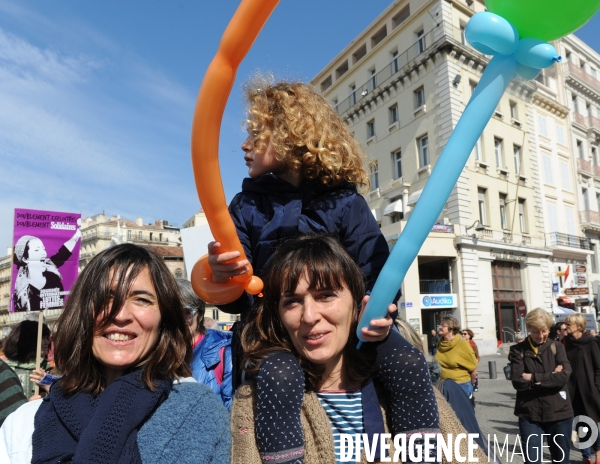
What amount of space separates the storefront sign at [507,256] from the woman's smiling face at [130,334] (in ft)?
76.2

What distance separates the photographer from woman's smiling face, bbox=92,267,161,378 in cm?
161

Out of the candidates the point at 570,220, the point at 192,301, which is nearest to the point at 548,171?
the point at 570,220

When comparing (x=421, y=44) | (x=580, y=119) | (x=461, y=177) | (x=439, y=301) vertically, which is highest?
(x=421, y=44)

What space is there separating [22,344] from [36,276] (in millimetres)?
889

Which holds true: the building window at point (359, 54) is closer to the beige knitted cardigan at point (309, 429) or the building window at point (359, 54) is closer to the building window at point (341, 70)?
the building window at point (341, 70)

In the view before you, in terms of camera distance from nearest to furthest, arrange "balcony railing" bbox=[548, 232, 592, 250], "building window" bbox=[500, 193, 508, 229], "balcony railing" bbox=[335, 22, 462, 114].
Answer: "balcony railing" bbox=[335, 22, 462, 114], "building window" bbox=[500, 193, 508, 229], "balcony railing" bbox=[548, 232, 592, 250]

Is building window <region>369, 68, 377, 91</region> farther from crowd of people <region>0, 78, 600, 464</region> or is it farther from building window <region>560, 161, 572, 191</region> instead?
crowd of people <region>0, 78, 600, 464</region>

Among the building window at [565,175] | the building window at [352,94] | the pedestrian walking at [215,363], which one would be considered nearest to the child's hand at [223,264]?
the pedestrian walking at [215,363]

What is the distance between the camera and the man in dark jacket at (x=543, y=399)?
5.14 metres

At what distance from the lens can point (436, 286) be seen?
72.0 feet

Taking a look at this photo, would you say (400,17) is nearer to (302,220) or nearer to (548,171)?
(548,171)

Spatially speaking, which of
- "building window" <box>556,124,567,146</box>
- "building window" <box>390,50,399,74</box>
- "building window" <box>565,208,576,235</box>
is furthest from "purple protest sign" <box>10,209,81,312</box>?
"building window" <box>556,124,567,146</box>

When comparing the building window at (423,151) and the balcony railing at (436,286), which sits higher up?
the building window at (423,151)

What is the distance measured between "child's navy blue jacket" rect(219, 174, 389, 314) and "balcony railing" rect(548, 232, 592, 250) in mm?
27884
